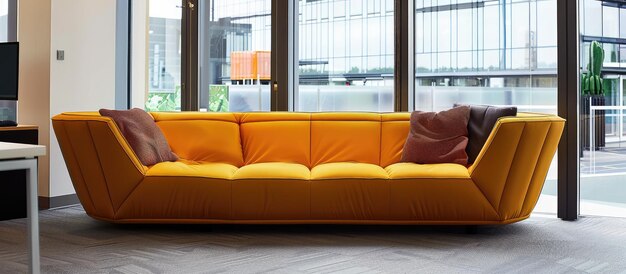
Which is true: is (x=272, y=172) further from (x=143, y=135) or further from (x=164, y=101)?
(x=164, y=101)

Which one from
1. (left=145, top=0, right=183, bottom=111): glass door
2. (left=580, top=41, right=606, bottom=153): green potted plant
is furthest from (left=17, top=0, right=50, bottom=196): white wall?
(left=580, top=41, right=606, bottom=153): green potted plant

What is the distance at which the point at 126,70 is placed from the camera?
641 centimetres

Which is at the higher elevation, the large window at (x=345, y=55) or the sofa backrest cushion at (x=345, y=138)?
the large window at (x=345, y=55)

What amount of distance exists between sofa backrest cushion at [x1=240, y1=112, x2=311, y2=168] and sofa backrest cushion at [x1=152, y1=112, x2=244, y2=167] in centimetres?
9

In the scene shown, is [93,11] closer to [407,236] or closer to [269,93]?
[269,93]

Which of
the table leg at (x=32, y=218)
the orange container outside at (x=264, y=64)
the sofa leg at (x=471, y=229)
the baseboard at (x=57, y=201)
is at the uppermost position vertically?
the orange container outside at (x=264, y=64)

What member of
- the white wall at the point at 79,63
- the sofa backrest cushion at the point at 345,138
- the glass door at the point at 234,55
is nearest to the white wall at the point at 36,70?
the white wall at the point at 79,63

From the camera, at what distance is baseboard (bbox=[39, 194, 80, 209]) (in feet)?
17.9

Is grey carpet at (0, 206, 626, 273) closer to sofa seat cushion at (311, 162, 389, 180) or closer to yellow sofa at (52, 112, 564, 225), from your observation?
yellow sofa at (52, 112, 564, 225)

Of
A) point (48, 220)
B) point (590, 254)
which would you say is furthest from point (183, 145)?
point (590, 254)

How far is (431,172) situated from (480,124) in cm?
64

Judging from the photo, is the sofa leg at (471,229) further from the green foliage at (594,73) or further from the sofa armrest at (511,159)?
the green foliage at (594,73)

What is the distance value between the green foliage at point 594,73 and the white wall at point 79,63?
12.9ft

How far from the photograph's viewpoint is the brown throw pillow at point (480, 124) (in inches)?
176
